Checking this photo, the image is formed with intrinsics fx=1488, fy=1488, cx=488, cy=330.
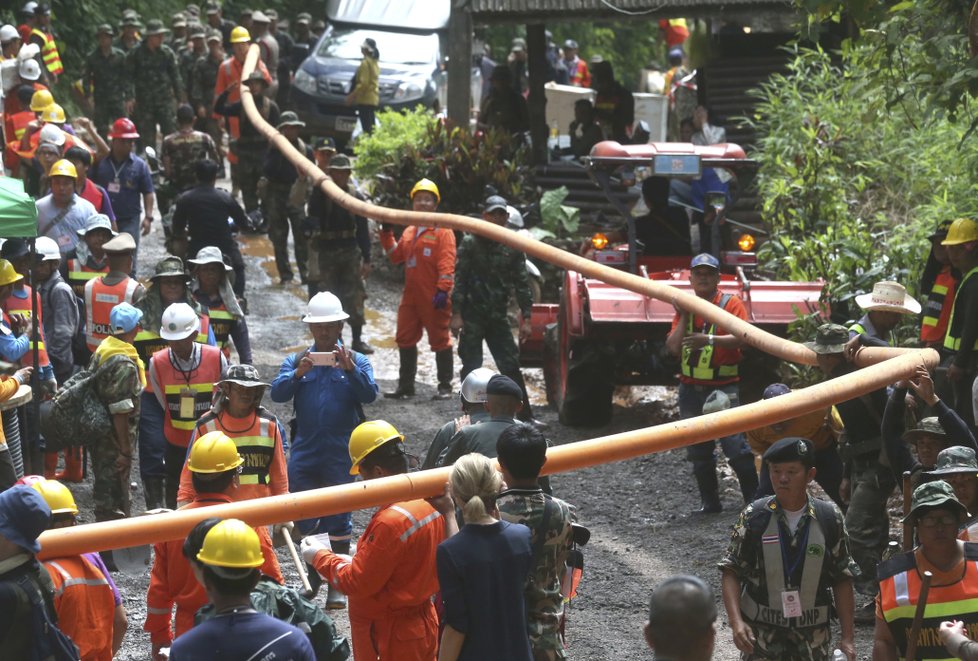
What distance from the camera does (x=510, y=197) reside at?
17625mm

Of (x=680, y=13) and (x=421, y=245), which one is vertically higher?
(x=680, y=13)

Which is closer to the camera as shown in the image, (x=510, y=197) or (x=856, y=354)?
(x=856, y=354)

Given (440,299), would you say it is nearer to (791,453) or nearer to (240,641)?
(791,453)

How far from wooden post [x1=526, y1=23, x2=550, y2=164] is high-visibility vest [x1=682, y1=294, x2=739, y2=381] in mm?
9662

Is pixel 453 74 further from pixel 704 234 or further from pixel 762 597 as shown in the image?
pixel 762 597

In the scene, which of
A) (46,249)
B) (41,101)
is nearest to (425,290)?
(46,249)

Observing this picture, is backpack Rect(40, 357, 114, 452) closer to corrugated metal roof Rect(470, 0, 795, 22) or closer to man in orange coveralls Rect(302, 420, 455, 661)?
man in orange coveralls Rect(302, 420, 455, 661)

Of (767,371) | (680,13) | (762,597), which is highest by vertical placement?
(680,13)

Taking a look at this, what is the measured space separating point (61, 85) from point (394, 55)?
5291 millimetres

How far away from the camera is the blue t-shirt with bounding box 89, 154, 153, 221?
46.6 ft

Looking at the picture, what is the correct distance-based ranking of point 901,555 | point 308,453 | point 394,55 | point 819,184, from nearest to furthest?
1. point 901,555
2. point 308,453
3. point 819,184
4. point 394,55

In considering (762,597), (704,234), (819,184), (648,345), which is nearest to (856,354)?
(762,597)

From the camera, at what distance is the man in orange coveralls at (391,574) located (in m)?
5.59

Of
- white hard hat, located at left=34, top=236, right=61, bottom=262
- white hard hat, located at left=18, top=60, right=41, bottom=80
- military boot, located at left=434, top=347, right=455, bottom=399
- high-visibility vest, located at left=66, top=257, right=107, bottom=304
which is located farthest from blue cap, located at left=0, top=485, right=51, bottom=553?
white hard hat, located at left=18, top=60, right=41, bottom=80
